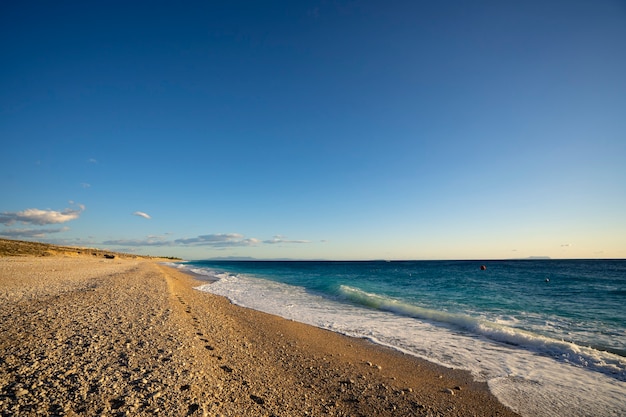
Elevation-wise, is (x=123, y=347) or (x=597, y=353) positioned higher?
(x=123, y=347)

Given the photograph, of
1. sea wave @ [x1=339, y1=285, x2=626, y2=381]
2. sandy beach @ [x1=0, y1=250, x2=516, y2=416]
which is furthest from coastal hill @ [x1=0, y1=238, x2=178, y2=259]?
sea wave @ [x1=339, y1=285, x2=626, y2=381]

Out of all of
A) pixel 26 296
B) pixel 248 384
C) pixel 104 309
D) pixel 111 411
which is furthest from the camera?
pixel 26 296

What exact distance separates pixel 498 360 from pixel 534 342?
121 inches

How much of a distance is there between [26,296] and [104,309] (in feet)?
17.6

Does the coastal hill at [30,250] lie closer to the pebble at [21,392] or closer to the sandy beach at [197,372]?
the sandy beach at [197,372]

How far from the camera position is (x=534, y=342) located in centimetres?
1114

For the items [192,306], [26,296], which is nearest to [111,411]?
[192,306]

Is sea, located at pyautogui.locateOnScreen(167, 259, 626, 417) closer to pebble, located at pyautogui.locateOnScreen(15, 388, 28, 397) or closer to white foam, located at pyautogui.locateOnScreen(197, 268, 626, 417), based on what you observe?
white foam, located at pyautogui.locateOnScreen(197, 268, 626, 417)

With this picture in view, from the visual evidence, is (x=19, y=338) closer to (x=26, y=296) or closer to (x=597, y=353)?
(x=26, y=296)

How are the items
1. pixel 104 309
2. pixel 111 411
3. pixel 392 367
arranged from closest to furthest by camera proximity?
pixel 111 411 < pixel 392 367 < pixel 104 309

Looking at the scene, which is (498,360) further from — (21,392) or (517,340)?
(21,392)

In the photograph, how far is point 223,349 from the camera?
862 cm

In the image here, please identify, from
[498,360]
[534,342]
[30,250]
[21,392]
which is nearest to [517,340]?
[534,342]

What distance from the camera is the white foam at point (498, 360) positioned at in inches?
262
